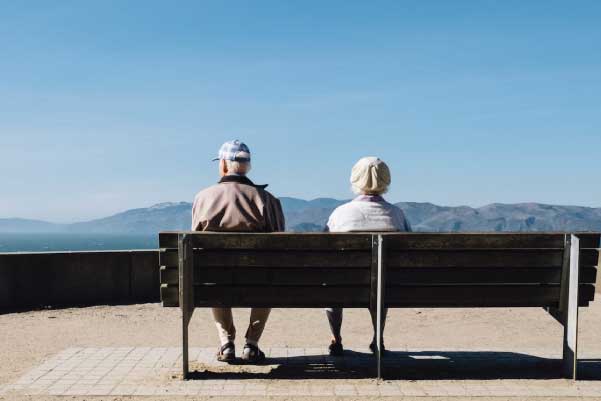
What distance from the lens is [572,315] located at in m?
4.80

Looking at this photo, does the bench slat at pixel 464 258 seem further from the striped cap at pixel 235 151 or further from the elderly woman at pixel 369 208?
the striped cap at pixel 235 151

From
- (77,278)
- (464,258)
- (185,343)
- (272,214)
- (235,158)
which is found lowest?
(77,278)

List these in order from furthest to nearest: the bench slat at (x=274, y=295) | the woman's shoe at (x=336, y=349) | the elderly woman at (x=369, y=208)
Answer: the woman's shoe at (x=336, y=349)
the elderly woman at (x=369, y=208)
the bench slat at (x=274, y=295)

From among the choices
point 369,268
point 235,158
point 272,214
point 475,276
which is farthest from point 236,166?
point 475,276

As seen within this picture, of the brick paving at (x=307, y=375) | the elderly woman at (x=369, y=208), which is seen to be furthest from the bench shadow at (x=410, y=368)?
the elderly woman at (x=369, y=208)

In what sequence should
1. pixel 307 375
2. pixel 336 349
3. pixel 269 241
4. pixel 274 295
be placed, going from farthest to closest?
pixel 336 349, pixel 307 375, pixel 274 295, pixel 269 241

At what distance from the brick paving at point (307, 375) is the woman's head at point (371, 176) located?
52.6 inches

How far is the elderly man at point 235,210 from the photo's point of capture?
5168mm

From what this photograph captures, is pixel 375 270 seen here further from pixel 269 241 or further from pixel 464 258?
pixel 269 241

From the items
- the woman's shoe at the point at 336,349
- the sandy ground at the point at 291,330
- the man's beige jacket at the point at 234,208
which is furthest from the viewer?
the sandy ground at the point at 291,330

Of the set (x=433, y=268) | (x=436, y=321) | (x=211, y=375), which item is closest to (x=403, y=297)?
(x=433, y=268)

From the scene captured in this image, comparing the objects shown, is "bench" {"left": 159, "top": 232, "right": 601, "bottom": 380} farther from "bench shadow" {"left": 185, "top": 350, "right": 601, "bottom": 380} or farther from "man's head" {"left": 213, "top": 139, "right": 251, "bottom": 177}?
"man's head" {"left": 213, "top": 139, "right": 251, "bottom": 177}

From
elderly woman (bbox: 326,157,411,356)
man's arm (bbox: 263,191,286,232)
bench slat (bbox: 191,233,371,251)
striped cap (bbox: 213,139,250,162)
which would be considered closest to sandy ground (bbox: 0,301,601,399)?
elderly woman (bbox: 326,157,411,356)

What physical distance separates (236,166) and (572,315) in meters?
2.67
